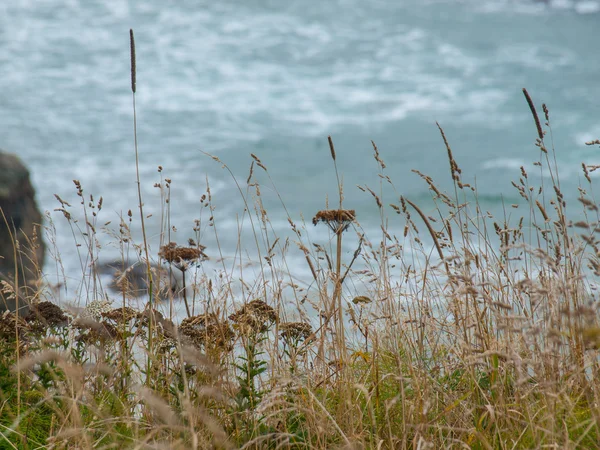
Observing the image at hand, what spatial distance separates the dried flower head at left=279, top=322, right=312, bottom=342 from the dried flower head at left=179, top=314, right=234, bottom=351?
0.29 meters

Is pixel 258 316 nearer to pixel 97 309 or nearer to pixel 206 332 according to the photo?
pixel 206 332

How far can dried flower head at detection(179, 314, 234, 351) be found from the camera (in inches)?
123

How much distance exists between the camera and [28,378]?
354cm

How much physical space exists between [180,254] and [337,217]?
0.95 meters

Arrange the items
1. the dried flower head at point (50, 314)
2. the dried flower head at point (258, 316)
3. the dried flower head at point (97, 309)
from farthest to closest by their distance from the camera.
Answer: the dried flower head at point (97, 309) < the dried flower head at point (50, 314) < the dried flower head at point (258, 316)

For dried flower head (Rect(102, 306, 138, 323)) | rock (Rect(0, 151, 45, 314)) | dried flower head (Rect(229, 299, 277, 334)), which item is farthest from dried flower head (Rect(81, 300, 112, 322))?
rock (Rect(0, 151, 45, 314))

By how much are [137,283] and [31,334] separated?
0.86m

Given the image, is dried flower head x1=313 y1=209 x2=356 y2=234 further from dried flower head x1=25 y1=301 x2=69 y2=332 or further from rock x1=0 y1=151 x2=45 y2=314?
rock x1=0 y1=151 x2=45 y2=314

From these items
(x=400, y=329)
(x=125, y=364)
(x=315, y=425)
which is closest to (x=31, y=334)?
(x=125, y=364)

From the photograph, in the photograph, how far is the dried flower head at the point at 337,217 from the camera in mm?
3359

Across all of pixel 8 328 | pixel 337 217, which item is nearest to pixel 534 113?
pixel 337 217

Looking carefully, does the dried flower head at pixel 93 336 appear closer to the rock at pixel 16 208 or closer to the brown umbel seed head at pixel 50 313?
the brown umbel seed head at pixel 50 313

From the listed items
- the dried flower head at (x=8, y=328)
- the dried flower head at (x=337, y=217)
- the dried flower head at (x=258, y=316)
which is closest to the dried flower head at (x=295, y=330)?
the dried flower head at (x=258, y=316)

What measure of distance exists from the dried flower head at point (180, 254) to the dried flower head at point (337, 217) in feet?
2.38
